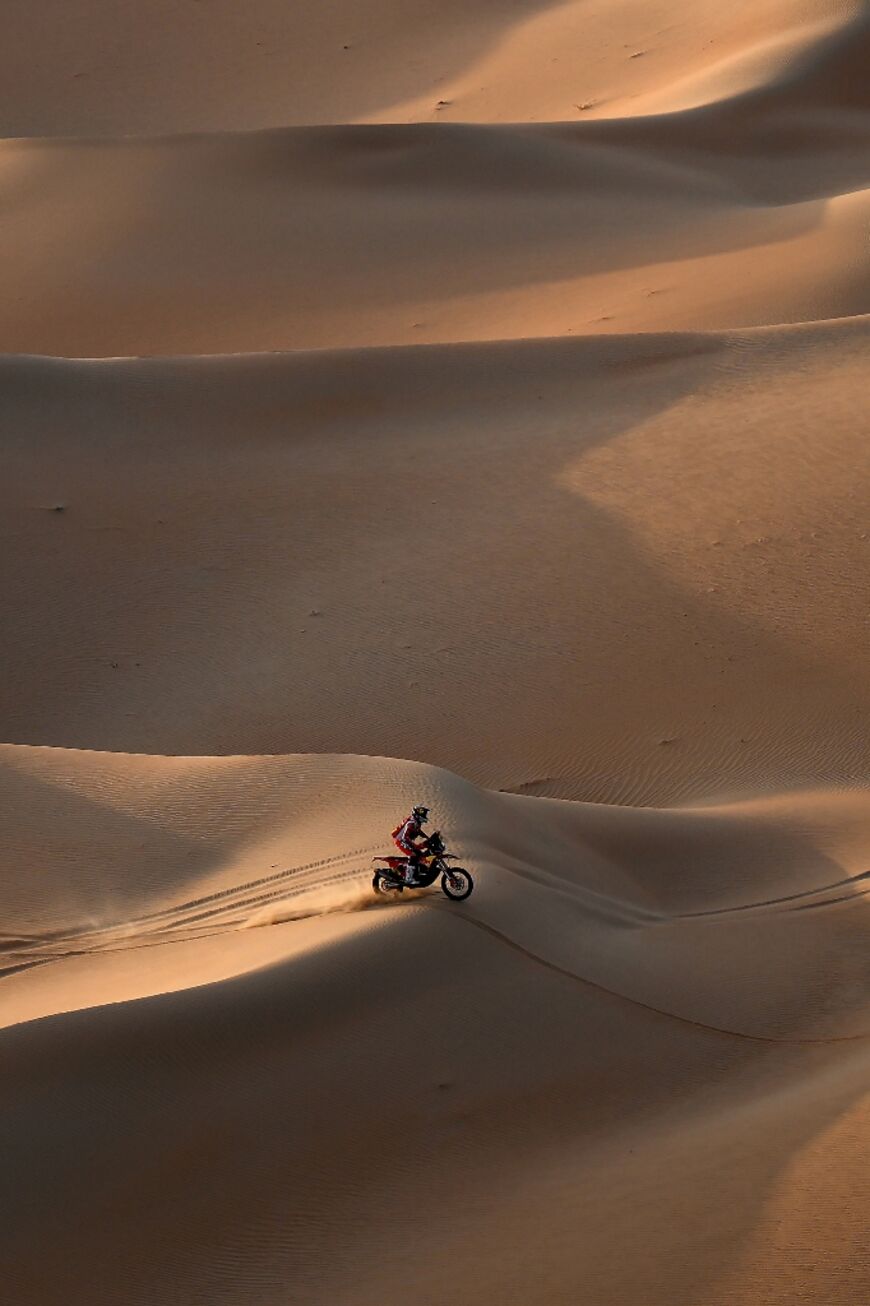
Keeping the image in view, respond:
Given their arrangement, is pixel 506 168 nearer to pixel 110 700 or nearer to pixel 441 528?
pixel 441 528

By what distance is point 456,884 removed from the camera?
6582 millimetres

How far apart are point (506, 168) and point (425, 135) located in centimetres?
113

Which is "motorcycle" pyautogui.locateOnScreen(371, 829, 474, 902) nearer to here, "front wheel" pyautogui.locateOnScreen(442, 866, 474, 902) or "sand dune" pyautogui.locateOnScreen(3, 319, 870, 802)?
"front wheel" pyautogui.locateOnScreen(442, 866, 474, 902)

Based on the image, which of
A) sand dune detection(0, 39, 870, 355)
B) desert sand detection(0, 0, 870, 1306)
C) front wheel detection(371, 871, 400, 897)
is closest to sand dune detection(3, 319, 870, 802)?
desert sand detection(0, 0, 870, 1306)

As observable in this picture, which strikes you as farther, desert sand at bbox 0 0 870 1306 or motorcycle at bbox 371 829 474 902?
motorcycle at bbox 371 829 474 902

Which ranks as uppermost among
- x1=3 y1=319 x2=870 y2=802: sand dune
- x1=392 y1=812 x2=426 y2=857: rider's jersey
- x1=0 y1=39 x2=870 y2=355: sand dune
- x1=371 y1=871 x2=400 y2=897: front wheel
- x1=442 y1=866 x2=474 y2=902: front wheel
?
x1=0 y1=39 x2=870 y2=355: sand dune

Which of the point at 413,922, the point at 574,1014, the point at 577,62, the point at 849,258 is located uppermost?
the point at 577,62

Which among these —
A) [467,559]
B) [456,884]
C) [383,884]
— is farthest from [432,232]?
[456,884]

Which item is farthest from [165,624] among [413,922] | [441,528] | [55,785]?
[413,922]

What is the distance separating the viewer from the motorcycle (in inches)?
257

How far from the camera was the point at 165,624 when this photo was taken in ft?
35.2

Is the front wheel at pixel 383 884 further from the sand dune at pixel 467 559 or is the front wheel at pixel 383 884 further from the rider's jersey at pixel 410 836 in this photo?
the sand dune at pixel 467 559

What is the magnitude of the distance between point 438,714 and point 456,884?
3.25m

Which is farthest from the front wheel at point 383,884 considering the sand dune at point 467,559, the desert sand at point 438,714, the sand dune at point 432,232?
the sand dune at point 432,232
